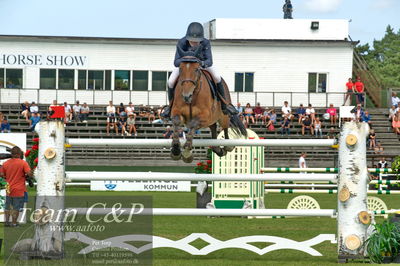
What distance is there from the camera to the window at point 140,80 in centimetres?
4809

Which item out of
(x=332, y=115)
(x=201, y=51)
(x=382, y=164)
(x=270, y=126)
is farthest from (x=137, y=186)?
(x=201, y=51)

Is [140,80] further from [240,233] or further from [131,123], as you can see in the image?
[240,233]

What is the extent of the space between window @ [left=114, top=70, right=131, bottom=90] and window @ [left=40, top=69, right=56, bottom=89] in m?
3.31

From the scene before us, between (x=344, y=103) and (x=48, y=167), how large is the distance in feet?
125

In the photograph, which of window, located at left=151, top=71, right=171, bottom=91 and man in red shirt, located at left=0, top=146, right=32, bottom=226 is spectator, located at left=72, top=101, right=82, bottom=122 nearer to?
window, located at left=151, top=71, right=171, bottom=91

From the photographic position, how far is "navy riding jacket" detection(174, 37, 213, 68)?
35.1 feet

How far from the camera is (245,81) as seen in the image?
48.7 meters

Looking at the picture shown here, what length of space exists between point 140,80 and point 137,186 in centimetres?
1642

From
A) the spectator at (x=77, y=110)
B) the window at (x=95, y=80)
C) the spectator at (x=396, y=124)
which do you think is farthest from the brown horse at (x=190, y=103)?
the window at (x=95, y=80)

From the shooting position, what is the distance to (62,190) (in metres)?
9.52

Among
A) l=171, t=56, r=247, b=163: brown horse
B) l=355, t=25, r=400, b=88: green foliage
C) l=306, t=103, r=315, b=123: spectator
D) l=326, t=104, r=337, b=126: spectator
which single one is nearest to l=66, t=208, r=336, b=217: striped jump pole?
l=171, t=56, r=247, b=163: brown horse

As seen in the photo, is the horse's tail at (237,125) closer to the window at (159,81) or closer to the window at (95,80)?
the window at (159,81)

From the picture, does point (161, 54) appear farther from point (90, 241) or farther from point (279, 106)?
point (90, 241)

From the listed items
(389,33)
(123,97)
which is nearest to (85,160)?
(123,97)
